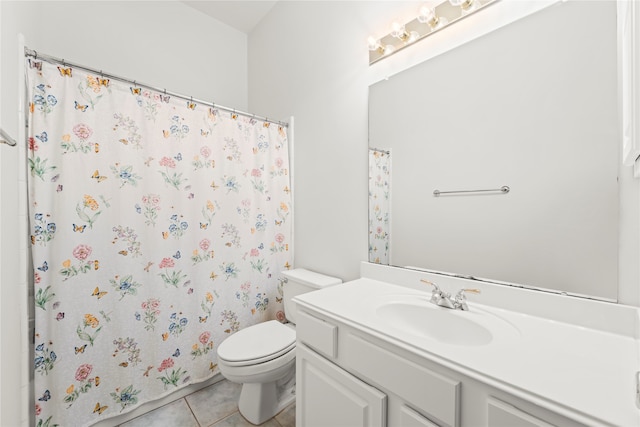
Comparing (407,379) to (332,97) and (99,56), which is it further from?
(99,56)

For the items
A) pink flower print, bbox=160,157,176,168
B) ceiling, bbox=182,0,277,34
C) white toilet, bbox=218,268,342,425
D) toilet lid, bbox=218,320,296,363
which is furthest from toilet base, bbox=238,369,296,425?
ceiling, bbox=182,0,277,34

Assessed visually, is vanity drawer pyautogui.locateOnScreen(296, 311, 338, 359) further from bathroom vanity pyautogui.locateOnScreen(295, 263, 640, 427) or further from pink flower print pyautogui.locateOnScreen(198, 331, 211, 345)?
pink flower print pyautogui.locateOnScreen(198, 331, 211, 345)

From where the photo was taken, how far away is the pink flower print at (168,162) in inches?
62.6

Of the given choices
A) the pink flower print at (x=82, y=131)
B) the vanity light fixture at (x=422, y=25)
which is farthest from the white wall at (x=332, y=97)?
the pink flower print at (x=82, y=131)

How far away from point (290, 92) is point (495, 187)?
5.39 feet

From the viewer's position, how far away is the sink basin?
0.92m

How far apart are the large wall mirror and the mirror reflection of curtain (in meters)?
0.03

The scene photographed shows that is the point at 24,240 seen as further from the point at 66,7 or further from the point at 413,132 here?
the point at 413,132

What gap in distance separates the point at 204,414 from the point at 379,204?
5.26 ft

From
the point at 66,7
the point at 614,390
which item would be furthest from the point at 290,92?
the point at 614,390

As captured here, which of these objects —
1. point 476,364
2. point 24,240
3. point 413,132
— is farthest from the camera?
point 413,132

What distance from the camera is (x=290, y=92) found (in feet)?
6.94

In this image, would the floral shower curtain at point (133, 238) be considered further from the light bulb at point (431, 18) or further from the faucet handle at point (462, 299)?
the faucet handle at point (462, 299)

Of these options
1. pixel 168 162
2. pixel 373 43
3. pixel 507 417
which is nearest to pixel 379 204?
pixel 373 43
